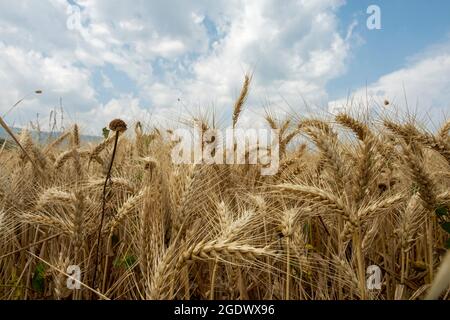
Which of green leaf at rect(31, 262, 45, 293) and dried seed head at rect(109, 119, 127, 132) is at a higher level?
dried seed head at rect(109, 119, 127, 132)

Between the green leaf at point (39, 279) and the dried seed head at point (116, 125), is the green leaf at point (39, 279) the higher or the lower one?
the lower one

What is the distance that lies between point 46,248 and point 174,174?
44.4 inches

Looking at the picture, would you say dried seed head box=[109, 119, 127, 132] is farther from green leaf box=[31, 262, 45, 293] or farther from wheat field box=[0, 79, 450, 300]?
green leaf box=[31, 262, 45, 293]

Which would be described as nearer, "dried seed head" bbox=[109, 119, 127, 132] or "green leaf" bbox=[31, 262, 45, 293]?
"dried seed head" bbox=[109, 119, 127, 132]

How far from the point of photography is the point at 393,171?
112 inches

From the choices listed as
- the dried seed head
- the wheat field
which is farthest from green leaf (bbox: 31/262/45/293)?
the dried seed head

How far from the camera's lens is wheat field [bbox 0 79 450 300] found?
146 centimetres

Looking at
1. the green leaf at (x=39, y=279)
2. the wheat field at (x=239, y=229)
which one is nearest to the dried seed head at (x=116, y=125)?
the wheat field at (x=239, y=229)

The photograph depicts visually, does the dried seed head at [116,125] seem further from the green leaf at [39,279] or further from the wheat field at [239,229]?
the green leaf at [39,279]

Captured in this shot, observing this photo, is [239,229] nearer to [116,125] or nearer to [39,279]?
[116,125]

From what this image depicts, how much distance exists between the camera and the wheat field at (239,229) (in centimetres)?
146
